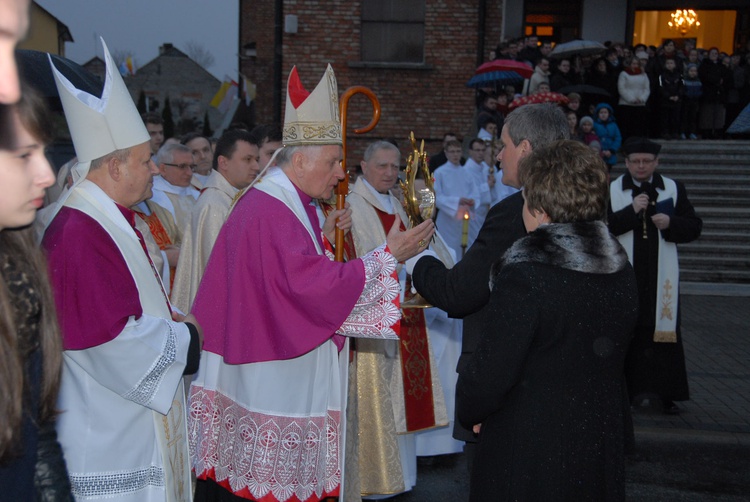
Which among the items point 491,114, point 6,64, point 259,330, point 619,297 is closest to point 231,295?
point 259,330

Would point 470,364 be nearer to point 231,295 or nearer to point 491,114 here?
point 231,295

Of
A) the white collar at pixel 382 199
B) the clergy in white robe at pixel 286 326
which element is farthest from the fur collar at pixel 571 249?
the white collar at pixel 382 199

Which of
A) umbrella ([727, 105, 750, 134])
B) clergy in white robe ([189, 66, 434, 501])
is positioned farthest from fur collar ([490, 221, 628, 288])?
umbrella ([727, 105, 750, 134])

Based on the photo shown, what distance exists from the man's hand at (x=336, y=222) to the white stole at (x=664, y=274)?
3167 millimetres

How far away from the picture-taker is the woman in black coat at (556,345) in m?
2.54

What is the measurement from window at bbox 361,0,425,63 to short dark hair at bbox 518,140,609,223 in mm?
13835

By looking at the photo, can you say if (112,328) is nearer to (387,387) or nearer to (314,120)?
(314,120)

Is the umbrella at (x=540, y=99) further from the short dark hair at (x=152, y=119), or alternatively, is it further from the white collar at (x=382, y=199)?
the white collar at (x=382, y=199)

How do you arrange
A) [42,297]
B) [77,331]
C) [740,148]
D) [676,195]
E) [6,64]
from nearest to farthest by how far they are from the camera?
[6,64]
[42,297]
[77,331]
[676,195]
[740,148]

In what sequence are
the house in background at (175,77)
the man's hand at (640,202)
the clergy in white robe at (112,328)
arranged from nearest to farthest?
the clergy in white robe at (112,328)
the man's hand at (640,202)
the house in background at (175,77)

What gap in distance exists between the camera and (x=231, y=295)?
3531 mm

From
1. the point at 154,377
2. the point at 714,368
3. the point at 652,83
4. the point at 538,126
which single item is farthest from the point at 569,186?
the point at 652,83

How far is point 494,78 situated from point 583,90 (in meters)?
1.74

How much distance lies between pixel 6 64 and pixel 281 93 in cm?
1560
